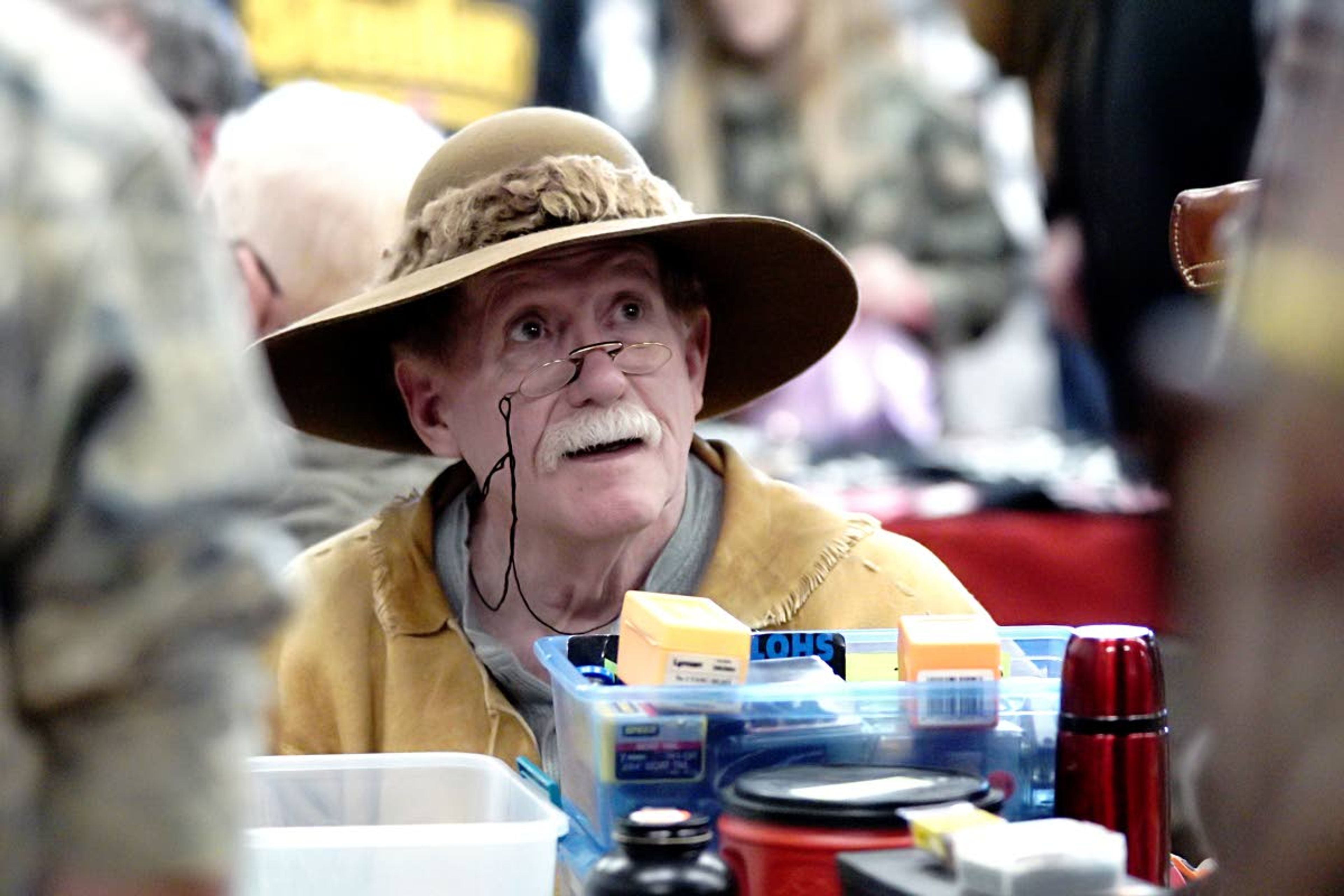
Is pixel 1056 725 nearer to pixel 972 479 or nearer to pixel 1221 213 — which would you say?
pixel 1221 213

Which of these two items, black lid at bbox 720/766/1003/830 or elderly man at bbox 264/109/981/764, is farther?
elderly man at bbox 264/109/981/764

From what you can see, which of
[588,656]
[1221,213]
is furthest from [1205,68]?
[588,656]

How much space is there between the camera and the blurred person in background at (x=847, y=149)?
452 cm

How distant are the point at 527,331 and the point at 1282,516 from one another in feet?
4.48

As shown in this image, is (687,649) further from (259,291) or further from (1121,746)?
(259,291)

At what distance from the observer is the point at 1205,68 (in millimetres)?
2600

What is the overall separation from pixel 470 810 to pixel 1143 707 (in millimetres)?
574

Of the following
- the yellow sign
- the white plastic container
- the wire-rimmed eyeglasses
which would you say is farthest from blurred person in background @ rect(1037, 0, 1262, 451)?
the yellow sign

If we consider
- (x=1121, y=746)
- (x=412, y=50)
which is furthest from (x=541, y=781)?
(x=412, y=50)

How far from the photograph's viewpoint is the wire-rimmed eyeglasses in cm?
204

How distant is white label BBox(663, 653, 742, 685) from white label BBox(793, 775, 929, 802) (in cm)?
13

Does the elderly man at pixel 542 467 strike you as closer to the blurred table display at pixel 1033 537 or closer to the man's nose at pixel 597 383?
the man's nose at pixel 597 383

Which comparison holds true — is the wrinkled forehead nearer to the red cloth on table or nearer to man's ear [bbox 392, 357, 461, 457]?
man's ear [bbox 392, 357, 461, 457]

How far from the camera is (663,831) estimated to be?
1157mm
